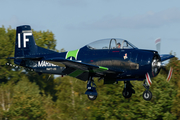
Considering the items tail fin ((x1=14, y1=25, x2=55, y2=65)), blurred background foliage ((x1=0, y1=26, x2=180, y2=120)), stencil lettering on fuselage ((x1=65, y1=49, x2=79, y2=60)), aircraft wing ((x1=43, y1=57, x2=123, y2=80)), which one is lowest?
blurred background foliage ((x1=0, y1=26, x2=180, y2=120))

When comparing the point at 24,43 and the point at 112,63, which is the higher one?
the point at 24,43

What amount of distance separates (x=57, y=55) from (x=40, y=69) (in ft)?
3.98

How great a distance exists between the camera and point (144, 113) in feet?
105

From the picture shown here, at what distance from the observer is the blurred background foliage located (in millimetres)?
31953

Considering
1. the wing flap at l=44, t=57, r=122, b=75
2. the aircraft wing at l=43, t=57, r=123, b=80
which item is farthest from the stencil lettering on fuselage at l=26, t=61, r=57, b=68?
the wing flap at l=44, t=57, r=122, b=75

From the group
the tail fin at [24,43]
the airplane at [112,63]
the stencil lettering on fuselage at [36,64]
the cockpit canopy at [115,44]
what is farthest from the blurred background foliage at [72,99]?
the cockpit canopy at [115,44]

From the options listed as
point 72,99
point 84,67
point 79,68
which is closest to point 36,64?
point 79,68

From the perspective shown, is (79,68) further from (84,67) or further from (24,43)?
(24,43)

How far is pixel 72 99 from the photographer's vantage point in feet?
124

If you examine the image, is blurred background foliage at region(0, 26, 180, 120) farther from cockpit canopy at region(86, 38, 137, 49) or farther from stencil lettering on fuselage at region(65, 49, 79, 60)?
cockpit canopy at region(86, 38, 137, 49)

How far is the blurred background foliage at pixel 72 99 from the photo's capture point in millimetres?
31953

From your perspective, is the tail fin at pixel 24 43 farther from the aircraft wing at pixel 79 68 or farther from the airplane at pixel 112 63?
the aircraft wing at pixel 79 68

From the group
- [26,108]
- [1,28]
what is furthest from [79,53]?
[1,28]

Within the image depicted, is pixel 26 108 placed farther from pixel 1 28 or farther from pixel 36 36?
pixel 1 28
